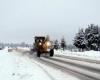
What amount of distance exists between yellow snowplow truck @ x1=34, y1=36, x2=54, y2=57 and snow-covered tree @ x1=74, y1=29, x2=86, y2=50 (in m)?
38.3

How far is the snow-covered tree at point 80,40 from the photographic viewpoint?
74875 mm

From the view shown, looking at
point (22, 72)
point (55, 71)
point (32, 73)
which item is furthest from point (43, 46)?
point (32, 73)

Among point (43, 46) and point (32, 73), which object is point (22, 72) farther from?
point (43, 46)

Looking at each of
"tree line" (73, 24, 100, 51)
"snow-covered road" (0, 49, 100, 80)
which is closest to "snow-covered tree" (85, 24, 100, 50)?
"tree line" (73, 24, 100, 51)

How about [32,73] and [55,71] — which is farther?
[55,71]

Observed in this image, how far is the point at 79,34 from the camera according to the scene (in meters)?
76.4

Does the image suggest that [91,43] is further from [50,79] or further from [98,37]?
[50,79]

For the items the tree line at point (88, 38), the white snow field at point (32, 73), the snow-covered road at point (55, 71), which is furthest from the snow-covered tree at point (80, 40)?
the white snow field at point (32, 73)

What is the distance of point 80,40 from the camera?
248 ft

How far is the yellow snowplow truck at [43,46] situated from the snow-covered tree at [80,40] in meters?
38.3

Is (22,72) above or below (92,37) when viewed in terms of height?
below

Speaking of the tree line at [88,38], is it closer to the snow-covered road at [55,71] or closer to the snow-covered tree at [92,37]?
the snow-covered tree at [92,37]

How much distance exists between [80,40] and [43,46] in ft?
131

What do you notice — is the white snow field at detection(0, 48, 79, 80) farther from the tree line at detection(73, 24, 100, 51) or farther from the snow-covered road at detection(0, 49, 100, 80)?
the tree line at detection(73, 24, 100, 51)
